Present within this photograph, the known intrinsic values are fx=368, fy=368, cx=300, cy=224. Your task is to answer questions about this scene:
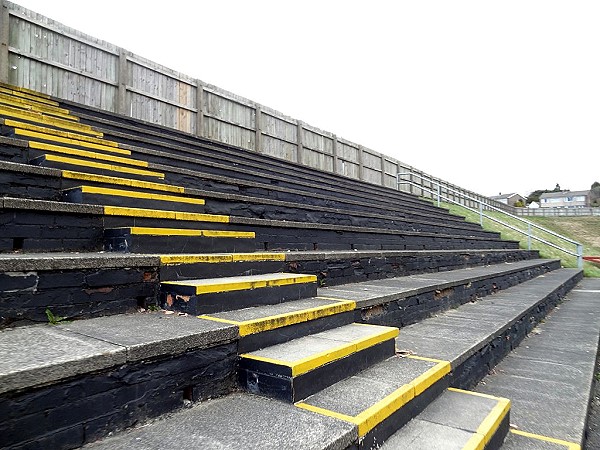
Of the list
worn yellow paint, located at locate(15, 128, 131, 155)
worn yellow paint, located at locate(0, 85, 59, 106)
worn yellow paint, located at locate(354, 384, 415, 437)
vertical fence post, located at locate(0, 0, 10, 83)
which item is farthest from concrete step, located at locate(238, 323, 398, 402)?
vertical fence post, located at locate(0, 0, 10, 83)

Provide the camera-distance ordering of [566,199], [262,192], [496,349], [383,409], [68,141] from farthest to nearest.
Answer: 1. [566,199]
2. [262,192]
3. [68,141]
4. [496,349]
5. [383,409]

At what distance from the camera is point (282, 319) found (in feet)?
6.16

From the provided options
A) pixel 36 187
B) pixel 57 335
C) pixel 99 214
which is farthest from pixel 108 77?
pixel 57 335

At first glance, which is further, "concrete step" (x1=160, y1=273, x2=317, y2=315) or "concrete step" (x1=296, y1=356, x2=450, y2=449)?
"concrete step" (x1=160, y1=273, x2=317, y2=315)

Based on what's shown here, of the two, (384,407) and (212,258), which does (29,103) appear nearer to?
(212,258)

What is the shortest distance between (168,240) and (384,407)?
1.71 m

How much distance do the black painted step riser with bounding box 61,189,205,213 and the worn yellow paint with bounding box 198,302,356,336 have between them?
1366 mm

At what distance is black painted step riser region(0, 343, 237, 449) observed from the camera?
3.35 feet

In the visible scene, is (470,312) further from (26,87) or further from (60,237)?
(26,87)

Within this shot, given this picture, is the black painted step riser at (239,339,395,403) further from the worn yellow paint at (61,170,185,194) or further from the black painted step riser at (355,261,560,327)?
the worn yellow paint at (61,170,185,194)

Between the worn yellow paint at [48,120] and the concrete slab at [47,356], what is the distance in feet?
11.9

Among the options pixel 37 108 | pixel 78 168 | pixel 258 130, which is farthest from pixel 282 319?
pixel 258 130

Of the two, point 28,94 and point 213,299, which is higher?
point 28,94

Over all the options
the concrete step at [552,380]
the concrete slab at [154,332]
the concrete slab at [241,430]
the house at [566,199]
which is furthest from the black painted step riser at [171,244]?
the house at [566,199]
